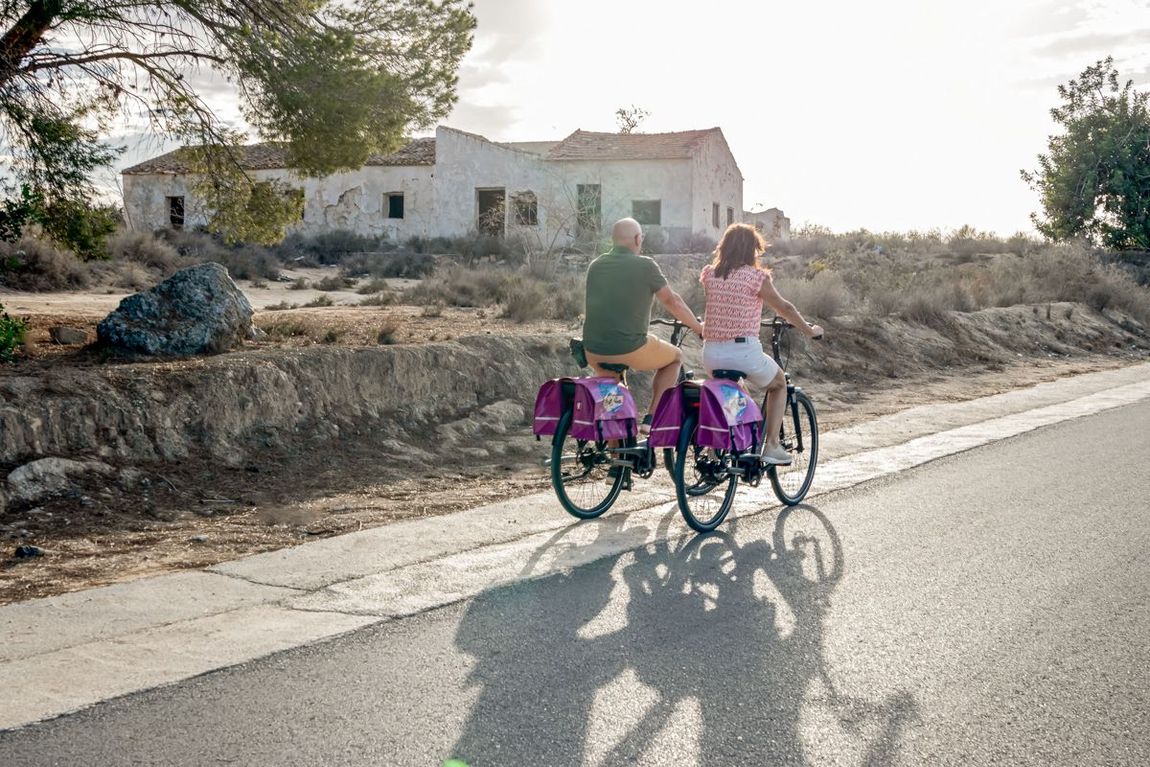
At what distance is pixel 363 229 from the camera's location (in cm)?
4438

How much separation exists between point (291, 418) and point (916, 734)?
26.1ft

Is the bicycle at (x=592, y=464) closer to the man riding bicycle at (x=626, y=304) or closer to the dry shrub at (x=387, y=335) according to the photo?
the man riding bicycle at (x=626, y=304)

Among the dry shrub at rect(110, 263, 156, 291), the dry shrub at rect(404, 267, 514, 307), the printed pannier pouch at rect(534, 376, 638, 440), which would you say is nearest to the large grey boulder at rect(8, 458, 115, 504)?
the printed pannier pouch at rect(534, 376, 638, 440)

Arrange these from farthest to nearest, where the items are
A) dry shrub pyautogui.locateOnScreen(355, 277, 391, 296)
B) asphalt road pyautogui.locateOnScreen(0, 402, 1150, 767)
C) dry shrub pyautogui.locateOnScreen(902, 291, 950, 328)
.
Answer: dry shrub pyautogui.locateOnScreen(902, 291, 950, 328)
dry shrub pyautogui.locateOnScreen(355, 277, 391, 296)
asphalt road pyautogui.locateOnScreen(0, 402, 1150, 767)

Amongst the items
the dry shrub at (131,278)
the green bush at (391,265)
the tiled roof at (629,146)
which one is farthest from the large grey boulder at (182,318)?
the tiled roof at (629,146)

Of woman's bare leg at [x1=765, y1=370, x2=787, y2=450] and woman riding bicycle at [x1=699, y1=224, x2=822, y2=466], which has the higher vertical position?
woman riding bicycle at [x1=699, y1=224, x2=822, y2=466]

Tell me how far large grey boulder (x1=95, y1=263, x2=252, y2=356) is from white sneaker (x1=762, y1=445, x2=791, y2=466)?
6.17 m

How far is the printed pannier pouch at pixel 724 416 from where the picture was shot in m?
7.42

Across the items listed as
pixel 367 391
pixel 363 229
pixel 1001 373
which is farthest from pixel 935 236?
pixel 367 391

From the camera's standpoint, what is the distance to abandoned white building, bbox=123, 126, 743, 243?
1736 inches

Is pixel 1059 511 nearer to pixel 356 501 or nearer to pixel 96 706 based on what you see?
pixel 356 501

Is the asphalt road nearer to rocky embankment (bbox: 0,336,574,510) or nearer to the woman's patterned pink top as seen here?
the woman's patterned pink top

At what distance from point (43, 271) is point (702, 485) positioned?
639 inches

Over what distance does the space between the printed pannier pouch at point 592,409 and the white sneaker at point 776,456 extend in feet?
3.32
